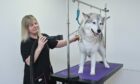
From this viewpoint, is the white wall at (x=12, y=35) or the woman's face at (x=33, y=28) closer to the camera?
the woman's face at (x=33, y=28)

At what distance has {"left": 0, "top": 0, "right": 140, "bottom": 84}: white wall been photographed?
2.07 metres

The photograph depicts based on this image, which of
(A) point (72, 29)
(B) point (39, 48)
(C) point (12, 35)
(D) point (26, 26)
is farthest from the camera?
(A) point (72, 29)

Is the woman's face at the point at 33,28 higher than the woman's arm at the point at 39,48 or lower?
higher

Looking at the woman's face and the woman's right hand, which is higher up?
the woman's face

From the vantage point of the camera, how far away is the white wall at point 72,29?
207 cm

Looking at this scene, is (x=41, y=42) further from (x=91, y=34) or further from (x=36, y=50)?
(x=91, y=34)

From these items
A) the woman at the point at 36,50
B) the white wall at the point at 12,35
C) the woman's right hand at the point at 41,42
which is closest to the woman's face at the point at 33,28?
the woman at the point at 36,50

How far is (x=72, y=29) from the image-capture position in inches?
114

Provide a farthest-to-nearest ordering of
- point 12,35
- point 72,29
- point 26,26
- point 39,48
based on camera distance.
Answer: point 72,29 → point 12,35 → point 26,26 → point 39,48

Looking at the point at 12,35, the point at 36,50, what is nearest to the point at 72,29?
the point at 12,35

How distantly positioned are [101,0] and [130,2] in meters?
0.40

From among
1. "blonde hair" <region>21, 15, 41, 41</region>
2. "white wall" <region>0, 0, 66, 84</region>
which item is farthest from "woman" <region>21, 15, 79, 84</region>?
"white wall" <region>0, 0, 66, 84</region>

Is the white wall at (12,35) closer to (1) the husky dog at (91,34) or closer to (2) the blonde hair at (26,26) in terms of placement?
(2) the blonde hair at (26,26)

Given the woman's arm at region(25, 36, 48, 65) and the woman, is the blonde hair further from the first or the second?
the woman's arm at region(25, 36, 48, 65)
